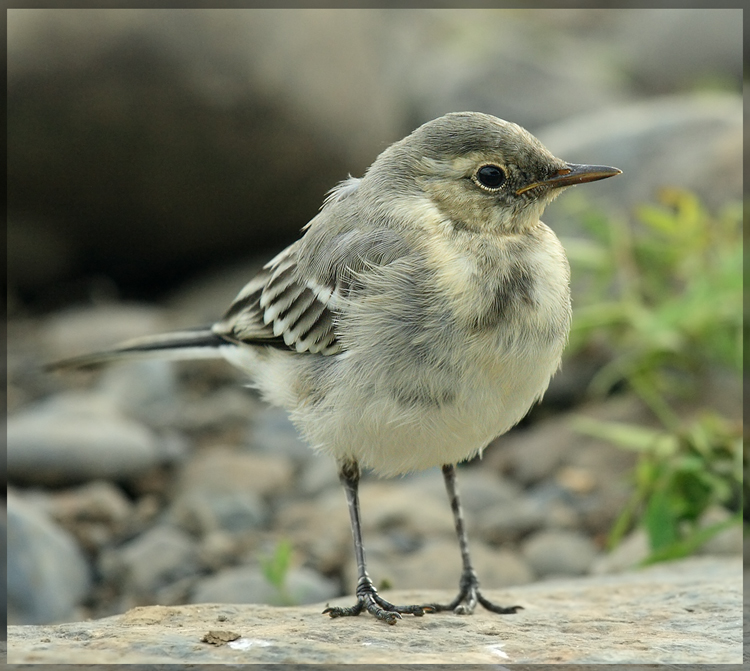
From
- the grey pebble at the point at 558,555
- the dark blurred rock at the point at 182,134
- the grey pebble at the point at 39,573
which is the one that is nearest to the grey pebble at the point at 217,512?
the grey pebble at the point at 39,573

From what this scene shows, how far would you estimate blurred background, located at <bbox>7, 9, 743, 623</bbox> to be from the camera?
20.2 feet

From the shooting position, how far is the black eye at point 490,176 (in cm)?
442

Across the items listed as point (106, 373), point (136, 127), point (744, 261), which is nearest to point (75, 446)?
point (106, 373)

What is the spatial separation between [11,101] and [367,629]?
7.11m

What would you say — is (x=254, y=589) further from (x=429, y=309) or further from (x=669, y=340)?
(x=669, y=340)

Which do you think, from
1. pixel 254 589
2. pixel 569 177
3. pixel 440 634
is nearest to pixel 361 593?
pixel 440 634

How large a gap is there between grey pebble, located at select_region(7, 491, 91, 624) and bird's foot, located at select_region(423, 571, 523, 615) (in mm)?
2362

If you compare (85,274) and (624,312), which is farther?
(85,274)

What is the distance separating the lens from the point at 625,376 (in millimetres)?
Answer: 7805

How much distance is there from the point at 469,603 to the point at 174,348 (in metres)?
2.24

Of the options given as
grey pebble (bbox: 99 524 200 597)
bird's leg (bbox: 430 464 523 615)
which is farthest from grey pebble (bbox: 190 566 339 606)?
bird's leg (bbox: 430 464 523 615)

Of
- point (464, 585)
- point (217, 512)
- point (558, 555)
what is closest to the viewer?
point (464, 585)

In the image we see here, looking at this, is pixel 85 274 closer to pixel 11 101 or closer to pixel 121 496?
pixel 11 101

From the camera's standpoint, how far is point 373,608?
440 cm
